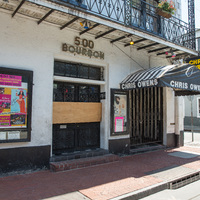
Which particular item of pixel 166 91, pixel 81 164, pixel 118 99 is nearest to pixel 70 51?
pixel 118 99

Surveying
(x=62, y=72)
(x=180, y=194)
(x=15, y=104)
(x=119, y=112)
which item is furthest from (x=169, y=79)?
(x=15, y=104)

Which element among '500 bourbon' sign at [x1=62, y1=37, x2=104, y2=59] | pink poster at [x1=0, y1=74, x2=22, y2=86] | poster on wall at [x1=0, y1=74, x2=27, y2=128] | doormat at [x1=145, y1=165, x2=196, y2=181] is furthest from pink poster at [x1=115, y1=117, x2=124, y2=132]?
pink poster at [x1=0, y1=74, x2=22, y2=86]

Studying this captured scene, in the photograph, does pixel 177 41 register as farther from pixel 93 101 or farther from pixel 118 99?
pixel 93 101

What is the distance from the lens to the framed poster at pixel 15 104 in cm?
575

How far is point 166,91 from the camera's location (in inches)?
412

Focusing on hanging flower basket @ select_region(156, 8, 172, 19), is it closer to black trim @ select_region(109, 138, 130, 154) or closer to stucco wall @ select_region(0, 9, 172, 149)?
stucco wall @ select_region(0, 9, 172, 149)

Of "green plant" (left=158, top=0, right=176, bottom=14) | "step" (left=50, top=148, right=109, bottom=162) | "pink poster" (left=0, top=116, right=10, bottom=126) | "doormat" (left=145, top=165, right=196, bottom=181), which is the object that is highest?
"green plant" (left=158, top=0, right=176, bottom=14)

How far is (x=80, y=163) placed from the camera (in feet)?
21.4

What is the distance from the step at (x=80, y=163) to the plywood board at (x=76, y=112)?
57.9 inches

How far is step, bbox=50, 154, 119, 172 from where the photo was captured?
6189 mm

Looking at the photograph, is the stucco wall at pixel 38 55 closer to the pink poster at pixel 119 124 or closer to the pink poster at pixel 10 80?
the pink poster at pixel 10 80

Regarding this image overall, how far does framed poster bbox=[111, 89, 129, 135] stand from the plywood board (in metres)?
0.59

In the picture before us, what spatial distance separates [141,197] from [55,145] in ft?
12.0

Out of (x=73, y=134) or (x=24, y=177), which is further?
(x=73, y=134)
